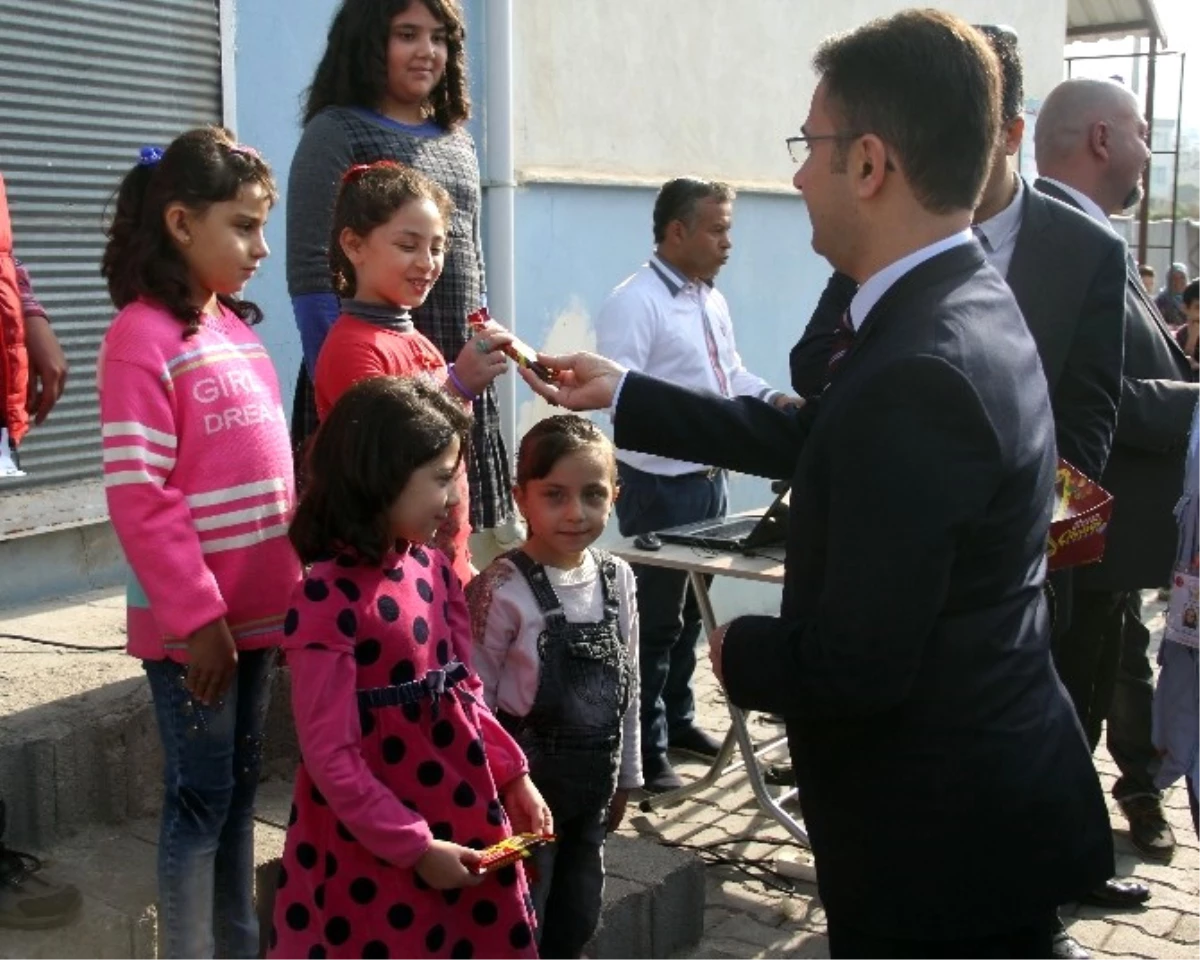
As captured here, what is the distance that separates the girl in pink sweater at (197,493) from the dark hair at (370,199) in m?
0.21

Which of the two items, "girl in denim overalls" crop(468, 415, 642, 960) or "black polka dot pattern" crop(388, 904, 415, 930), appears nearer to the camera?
"black polka dot pattern" crop(388, 904, 415, 930)

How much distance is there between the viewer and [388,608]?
8.39 ft

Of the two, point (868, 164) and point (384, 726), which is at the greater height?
point (868, 164)

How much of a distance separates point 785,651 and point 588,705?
1234mm

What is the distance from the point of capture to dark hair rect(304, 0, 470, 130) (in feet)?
11.8

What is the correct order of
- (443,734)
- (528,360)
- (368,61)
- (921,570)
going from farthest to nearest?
(368,61)
(528,360)
(443,734)
(921,570)

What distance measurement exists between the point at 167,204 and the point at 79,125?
1.95 meters

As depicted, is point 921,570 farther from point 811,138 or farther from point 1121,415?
point 1121,415

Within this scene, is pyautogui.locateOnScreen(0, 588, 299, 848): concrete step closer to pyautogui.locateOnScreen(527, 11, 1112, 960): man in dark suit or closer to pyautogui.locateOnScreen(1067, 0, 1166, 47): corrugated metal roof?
pyautogui.locateOnScreen(527, 11, 1112, 960): man in dark suit

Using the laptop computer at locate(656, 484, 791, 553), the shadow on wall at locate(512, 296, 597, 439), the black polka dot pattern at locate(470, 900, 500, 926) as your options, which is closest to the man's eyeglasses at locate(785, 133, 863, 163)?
the black polka dot pattern at locate(470, 900, 500, 926)

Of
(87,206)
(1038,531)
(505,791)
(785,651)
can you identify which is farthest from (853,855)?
(87,206)

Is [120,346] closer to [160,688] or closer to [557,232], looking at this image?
[160,688]

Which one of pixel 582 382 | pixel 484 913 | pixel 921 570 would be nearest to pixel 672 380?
pixel 582 382

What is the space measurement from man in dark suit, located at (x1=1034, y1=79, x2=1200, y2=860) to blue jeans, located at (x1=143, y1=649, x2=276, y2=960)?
2.17m
